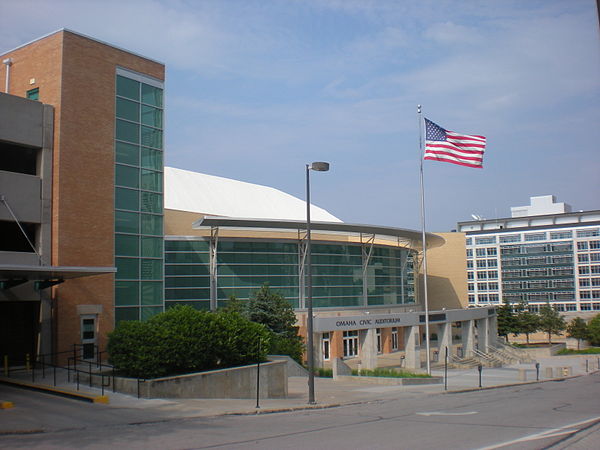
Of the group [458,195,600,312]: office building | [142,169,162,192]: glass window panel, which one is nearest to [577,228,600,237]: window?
[458,195,600,312]: office building

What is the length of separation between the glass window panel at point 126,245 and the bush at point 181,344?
7.07 meters

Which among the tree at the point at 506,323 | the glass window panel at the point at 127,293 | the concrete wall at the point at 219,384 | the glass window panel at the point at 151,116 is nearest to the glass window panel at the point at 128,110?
the glass window panel at the point at 151,116

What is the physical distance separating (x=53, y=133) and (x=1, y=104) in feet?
8.38

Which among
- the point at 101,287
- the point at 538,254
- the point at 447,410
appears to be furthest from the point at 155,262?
the point at 538,254

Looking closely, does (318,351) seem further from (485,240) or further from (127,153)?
(485,240)

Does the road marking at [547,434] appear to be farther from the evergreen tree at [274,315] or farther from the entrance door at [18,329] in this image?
→ the entrance door at [18,329]

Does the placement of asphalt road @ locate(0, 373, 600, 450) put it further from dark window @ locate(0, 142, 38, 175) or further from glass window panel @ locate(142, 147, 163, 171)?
glass window panel @ locate(142, 147, 163, 171)

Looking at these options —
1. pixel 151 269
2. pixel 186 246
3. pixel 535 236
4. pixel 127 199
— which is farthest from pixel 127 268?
pixel 535 236

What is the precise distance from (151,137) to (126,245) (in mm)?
5886

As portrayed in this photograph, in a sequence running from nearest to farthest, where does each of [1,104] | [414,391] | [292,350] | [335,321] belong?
1. [1,104]
2. [414,391]
3. [292,350]
4. [335,321]

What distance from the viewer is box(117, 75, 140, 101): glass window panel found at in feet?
103

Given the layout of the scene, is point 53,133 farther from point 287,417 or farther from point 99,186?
point 287,417

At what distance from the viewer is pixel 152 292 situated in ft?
105

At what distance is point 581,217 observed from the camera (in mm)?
116688
